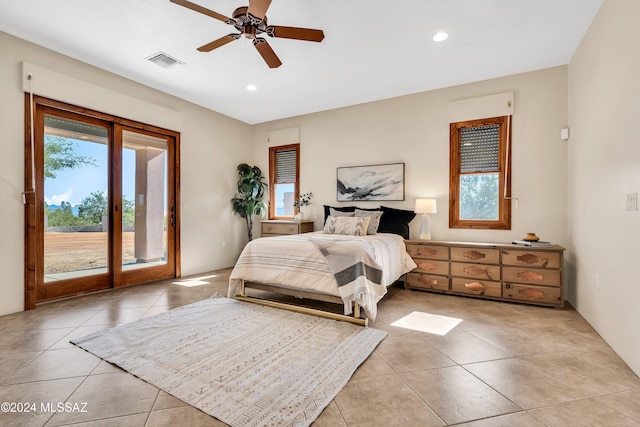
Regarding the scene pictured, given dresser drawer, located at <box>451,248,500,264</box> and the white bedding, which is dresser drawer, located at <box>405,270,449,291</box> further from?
the white bedding

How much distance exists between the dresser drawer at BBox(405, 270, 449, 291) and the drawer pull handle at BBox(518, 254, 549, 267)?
863 mm

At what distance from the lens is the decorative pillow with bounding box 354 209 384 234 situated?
4.20m

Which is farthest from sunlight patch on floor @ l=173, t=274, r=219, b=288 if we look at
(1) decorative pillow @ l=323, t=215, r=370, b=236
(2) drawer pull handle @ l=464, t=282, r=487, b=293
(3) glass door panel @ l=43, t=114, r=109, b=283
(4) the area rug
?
(2) drawer pull handle @ l=464, t=282, r=487, b=293

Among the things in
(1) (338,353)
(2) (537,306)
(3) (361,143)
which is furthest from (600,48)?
(1) (338,353)

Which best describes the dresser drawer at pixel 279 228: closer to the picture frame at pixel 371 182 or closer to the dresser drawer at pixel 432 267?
the picture frame at pixel 371 182

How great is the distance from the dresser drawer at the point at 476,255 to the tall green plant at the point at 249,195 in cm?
354

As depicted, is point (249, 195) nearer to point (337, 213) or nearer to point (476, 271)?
point (337, 213)

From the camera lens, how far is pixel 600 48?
259 centimetres

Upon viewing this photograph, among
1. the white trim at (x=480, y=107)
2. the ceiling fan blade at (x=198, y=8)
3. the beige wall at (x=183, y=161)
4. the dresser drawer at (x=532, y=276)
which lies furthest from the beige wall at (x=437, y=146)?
the ceiling fan blade at (x=198, y=8)

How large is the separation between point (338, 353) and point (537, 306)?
8.46 feet

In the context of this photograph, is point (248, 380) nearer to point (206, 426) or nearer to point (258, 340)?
point (206, 426)

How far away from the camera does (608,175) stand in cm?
242

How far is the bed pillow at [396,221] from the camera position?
432cm

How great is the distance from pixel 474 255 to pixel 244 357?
2.94 meters
